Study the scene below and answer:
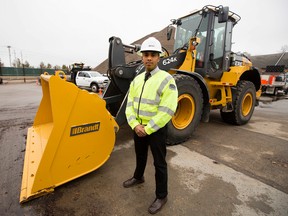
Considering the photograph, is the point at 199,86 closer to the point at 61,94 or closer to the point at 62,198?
the point at 61,94

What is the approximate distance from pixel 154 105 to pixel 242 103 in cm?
397

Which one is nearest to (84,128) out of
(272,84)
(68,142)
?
(68,142)

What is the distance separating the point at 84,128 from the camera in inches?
84.7

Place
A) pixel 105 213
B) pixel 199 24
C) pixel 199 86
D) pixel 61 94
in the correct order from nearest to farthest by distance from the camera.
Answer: pixel 105 213 → pixel 61 94 → pixel 199 86 → pixel 199 24

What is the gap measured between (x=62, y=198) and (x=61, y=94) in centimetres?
116

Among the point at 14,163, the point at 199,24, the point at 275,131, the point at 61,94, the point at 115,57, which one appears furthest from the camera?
the point at 275,131

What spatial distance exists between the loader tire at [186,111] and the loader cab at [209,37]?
90cm

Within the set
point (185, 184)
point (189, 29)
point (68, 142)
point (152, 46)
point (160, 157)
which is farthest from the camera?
point (189, 29)

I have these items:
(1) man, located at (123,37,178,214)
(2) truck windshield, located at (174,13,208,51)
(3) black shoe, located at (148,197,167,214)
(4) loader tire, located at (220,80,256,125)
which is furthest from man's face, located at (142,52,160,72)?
(4) loader tire, located at (220,80,256,125)

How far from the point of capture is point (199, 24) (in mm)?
3996

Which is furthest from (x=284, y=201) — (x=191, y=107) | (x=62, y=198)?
(x=62, y=198)

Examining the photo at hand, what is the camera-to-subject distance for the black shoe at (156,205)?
183 cm

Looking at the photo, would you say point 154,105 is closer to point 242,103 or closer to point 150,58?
point 150,58

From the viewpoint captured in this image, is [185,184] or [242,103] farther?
[242,103]
